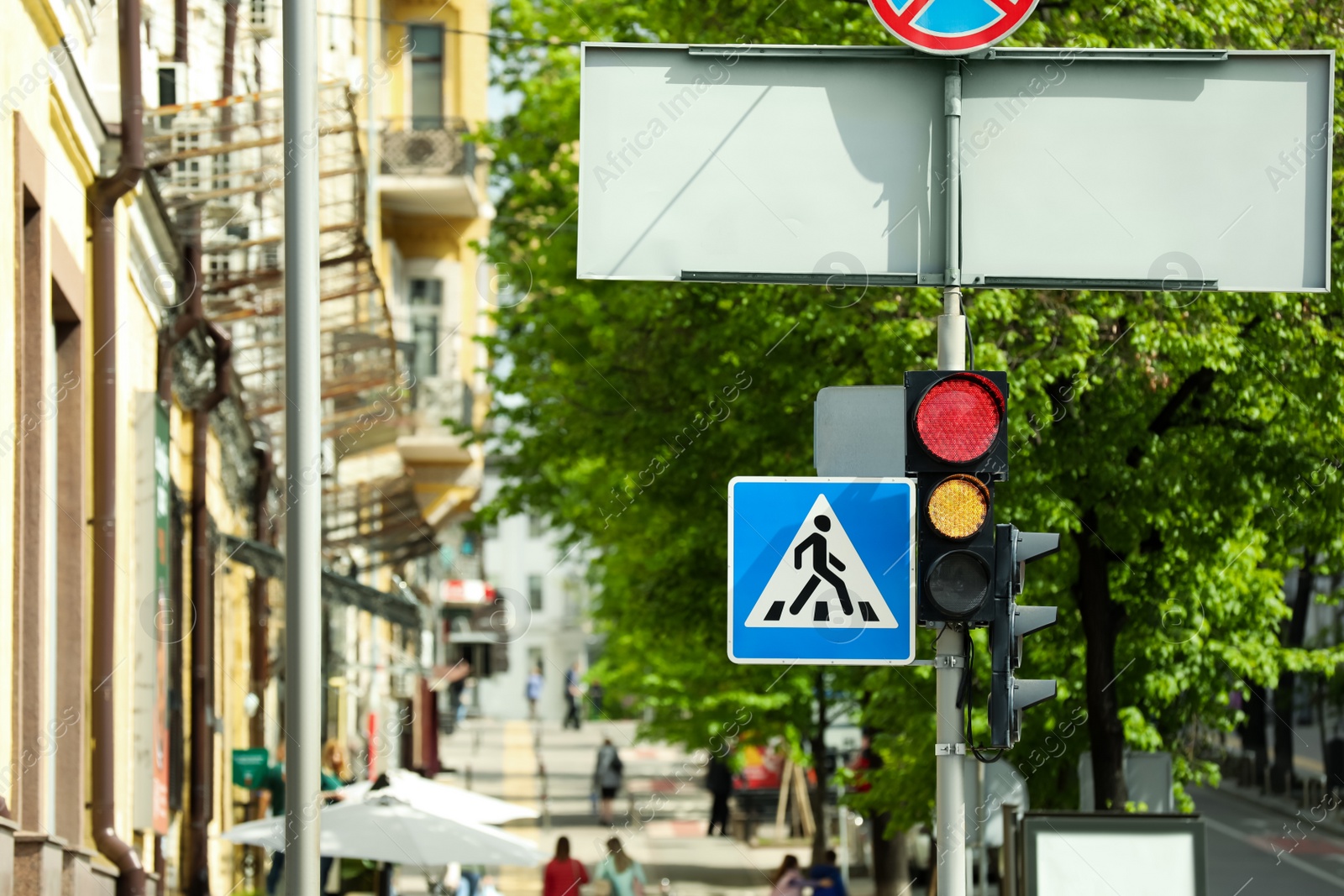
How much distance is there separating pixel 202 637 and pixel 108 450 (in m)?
4.67

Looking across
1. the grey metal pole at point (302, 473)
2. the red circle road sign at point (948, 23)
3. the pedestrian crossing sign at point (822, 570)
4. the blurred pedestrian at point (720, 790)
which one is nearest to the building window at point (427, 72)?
the blurred pedestrian at point (720, 790)

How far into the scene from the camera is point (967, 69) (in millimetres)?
6957

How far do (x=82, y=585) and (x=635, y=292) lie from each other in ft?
20.5

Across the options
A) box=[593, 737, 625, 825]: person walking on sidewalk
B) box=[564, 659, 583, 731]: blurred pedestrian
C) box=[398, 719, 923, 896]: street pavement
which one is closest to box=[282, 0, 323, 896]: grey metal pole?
box=[398, 719, 923, 896]: street pavement

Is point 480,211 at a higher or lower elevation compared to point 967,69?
higher

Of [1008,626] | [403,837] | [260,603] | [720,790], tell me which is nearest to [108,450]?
[403,837]

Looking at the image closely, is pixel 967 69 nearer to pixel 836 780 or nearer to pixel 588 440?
pixel 588 440

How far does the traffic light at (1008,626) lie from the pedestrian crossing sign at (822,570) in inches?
11.7

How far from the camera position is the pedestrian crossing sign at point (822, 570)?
6.56m

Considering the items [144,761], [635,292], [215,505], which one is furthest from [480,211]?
[144,761]

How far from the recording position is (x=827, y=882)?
19016 millimetres

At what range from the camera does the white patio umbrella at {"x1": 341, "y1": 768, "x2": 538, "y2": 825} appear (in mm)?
14555

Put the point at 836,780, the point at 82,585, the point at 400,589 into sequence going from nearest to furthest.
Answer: the point at 82,585, the point at 836,780, the point at 400,589

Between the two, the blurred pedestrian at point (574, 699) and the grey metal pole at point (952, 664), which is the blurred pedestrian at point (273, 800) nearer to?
the grey metal pole at point (952, 664)
